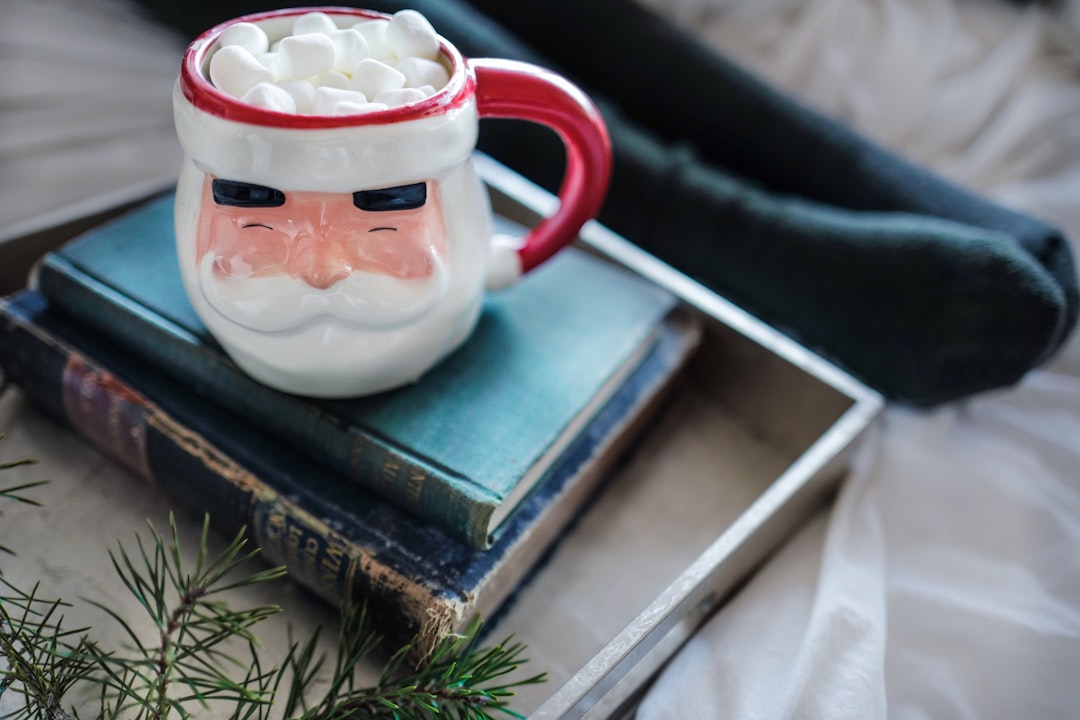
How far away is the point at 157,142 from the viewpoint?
0.57 m

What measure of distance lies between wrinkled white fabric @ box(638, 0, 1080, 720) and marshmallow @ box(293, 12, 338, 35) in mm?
295

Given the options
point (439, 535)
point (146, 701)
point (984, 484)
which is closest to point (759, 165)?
point (984, 484)

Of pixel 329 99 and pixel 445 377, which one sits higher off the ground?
pixel 329 99

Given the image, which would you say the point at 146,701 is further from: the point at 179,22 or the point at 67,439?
the point at 179,22

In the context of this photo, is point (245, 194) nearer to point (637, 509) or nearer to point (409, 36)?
point (409, 36)

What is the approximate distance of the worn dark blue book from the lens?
1.07ft

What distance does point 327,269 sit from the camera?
30cm

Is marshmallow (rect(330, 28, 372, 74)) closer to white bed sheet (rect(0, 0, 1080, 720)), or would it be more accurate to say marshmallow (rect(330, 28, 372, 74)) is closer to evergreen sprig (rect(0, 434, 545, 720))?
evergreen sprig (rect(0, 434, 545, 720))

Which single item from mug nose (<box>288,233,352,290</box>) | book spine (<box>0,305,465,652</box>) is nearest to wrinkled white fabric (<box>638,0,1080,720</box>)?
book spine (<box>0,305,465,652</box>)

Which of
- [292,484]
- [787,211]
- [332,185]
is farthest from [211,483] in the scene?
[787,211]

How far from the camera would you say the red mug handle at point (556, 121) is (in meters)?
0.33

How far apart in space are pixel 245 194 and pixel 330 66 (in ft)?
0.18

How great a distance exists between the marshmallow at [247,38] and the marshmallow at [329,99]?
0.12 ft

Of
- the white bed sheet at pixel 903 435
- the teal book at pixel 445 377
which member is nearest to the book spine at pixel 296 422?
the teal book at pixel 445 377
